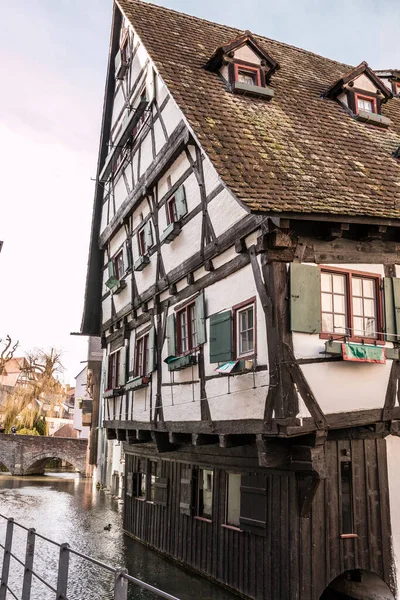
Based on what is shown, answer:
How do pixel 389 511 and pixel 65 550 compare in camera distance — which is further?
pixel 389 511

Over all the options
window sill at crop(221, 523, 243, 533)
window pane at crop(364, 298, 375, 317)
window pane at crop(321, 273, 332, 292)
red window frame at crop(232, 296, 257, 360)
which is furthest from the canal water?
window pane at crop(321, 273, 332, 292)

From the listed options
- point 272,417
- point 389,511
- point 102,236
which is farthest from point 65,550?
point 102,236

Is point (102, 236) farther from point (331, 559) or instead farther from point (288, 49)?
point (331, 559)

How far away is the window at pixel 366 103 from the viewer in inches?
510

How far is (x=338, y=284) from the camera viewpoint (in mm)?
9258

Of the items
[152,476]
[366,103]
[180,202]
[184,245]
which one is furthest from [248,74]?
[152,476]

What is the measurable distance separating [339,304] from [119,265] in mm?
8582

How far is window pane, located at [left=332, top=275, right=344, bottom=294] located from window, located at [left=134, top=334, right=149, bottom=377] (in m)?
5.63

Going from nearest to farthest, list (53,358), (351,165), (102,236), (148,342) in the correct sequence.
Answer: (351,165)
(148,342)
(102,236)
(53,358)

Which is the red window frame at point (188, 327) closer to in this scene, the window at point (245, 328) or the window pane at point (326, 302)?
the window at point (245, 328)

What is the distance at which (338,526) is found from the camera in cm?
923

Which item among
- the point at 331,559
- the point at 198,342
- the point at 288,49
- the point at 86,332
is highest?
the point at 288,49

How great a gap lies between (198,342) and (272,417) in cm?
264

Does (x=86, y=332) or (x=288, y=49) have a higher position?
(x=288, y=49)
